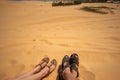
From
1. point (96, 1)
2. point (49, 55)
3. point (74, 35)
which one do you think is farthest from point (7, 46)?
point (96, 1)

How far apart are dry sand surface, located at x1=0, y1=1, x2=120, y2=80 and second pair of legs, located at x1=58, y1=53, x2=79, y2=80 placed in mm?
137

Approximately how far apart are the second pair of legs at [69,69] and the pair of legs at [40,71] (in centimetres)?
18

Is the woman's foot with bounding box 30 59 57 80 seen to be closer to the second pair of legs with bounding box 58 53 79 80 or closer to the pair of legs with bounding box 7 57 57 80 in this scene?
the pair of legs with bounding box 7 57 57 80

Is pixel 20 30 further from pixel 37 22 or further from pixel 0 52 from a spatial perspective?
pixel 0 52

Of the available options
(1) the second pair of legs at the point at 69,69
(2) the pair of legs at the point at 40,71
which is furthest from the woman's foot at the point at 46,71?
(1) the second pair of legs at the point at 69,69

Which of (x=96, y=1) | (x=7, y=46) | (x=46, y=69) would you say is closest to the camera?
(x=46, y=69)

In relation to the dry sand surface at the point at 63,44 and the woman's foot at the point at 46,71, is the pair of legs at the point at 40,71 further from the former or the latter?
the dry sand surface at the point at 63,44

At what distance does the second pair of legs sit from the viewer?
2136mm

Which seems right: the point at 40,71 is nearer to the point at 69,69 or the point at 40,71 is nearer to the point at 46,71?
the point at 46,71

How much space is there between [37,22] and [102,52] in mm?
2948

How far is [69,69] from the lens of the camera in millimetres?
2338

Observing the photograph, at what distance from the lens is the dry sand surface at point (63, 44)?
260 centimetres

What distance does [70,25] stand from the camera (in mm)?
4949

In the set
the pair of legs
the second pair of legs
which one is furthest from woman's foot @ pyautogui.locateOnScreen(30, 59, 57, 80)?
the second pair of legs
